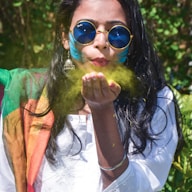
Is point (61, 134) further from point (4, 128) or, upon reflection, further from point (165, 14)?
point (165, 14)

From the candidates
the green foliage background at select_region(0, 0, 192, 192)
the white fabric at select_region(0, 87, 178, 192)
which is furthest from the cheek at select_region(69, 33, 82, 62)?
the green foliage background at select_region(0, 0, 192, 192)

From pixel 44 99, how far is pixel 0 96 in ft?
0.61

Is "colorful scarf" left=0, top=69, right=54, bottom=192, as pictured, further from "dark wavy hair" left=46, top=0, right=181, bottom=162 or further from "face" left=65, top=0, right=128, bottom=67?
"face" left=65, top=0, right=128, bottom=67

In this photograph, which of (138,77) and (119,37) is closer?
(119,37)

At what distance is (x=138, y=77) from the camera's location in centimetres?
205

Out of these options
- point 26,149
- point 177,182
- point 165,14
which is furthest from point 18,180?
point 165,14

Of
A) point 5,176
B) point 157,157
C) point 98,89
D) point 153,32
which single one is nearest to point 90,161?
point 157,157

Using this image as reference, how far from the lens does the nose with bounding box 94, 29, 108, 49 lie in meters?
1.84

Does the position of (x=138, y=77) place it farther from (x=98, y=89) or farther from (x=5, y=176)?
(x=5, y=176)

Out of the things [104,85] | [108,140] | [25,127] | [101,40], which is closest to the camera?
[104,85]

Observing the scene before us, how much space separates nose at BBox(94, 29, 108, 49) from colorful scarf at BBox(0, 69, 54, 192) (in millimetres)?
308

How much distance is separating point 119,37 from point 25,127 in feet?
1.45

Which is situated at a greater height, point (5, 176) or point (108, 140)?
point (108, 140)

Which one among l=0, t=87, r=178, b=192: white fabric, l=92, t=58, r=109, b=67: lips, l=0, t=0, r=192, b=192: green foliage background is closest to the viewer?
l=92, t=58, r=109, b=67: lips
